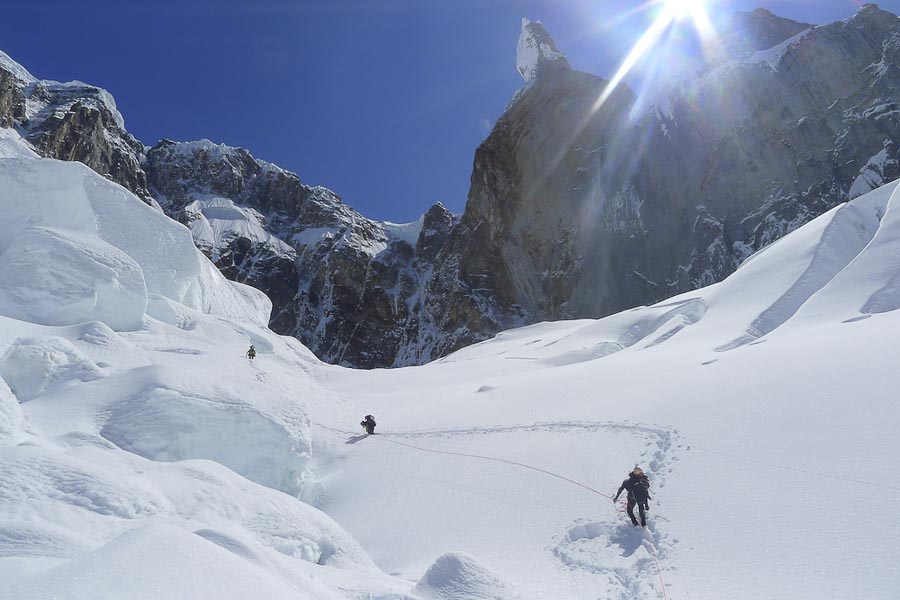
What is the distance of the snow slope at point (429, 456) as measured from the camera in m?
6.39

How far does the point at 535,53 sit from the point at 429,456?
351ft

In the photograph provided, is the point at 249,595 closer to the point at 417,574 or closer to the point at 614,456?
the point at 417,574

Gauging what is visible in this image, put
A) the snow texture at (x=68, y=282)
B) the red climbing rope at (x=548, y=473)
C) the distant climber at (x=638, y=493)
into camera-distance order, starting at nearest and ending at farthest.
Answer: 1. the red climbing rope at (x=548, y=473)
2. the distant climber at (x=638, y=493)
3. the snow texture at (x=68, y=282)

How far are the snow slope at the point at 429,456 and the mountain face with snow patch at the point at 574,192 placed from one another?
51.6m

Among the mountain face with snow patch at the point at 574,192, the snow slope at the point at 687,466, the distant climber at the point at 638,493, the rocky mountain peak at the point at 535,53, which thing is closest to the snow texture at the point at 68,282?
the snow slope at the point at 687,466

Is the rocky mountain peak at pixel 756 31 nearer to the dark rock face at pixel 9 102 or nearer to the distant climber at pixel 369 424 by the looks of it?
the distant climber at pixel 369 424

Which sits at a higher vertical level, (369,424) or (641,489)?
(369,424)

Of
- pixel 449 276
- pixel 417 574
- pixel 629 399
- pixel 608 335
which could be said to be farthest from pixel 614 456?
pixel 449 276

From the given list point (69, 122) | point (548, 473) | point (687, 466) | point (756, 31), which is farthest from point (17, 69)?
point (687, 466)

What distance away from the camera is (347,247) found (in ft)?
419

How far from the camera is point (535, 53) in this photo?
355 feet

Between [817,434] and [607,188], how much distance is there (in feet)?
276

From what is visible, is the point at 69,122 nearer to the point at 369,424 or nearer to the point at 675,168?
the point at 675,168

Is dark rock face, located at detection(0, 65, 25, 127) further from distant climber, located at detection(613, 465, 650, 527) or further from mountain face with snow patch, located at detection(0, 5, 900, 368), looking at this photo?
distant climber, located at detection(613, 465, 650, 527)
